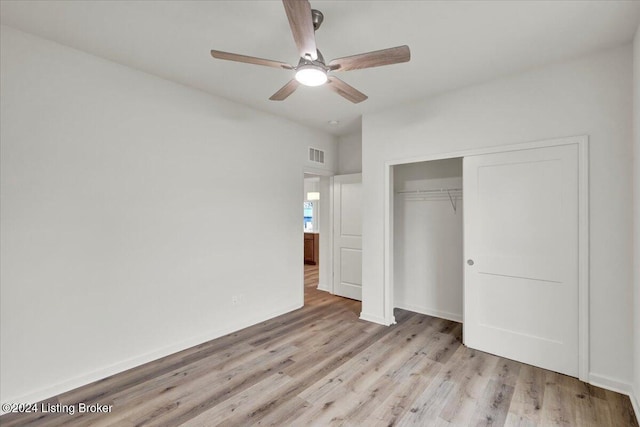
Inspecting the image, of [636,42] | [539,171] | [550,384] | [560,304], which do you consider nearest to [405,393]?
[550,384]

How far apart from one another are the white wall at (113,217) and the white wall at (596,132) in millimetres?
2557

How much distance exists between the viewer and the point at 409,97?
134 inches

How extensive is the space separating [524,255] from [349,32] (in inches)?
98.8

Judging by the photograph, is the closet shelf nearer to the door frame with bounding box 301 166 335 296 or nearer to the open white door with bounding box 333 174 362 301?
the open white door with bounding box 333 174 362 301

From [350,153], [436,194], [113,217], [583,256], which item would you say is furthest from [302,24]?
[350,153]

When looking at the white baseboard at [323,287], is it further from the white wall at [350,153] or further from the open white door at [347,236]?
the white wall at [350,153]

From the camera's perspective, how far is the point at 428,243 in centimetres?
414

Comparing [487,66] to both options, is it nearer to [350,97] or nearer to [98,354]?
[350,97]

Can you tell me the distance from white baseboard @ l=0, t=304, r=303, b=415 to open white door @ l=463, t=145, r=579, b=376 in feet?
8.61

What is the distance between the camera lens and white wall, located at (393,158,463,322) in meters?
3.91

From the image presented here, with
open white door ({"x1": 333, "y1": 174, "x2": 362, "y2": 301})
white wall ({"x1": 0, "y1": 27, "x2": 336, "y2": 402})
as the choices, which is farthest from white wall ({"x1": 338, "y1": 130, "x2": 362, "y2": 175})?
white wall ({"x1": 0, "y1": 27, "x2": 336, "y2": 402})

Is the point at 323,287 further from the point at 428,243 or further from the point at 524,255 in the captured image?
the point at 524,255

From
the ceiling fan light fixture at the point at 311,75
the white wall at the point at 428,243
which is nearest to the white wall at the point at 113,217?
the ceiling fan light fixture at the point at 311,75

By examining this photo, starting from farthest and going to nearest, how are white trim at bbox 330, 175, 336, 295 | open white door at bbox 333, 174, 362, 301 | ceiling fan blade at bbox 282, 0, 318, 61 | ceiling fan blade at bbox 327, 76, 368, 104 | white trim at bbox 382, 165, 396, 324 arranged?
1. white trim at bbox 330, 175, 336, 295
2. open white door at bbox 333, 174, 362, 301
3. white trim at bbox 382, 165, 396, 324
4. ceiling fan blade at bbox 327, 76, 368, 104
5. ceiling fan blade at bbox 282, 0, 318, 61
